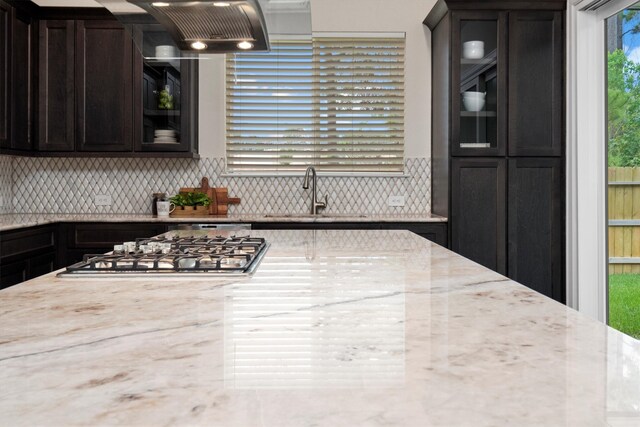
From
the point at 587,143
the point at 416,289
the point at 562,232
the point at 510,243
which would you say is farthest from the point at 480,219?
the point at 416,289

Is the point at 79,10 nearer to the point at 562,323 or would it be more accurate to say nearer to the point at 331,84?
the point at 331,84

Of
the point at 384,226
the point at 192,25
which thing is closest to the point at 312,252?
the point at 192,25

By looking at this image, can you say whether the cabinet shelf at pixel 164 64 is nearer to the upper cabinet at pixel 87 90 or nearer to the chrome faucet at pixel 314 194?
the upper cabinet at pixel 87 90

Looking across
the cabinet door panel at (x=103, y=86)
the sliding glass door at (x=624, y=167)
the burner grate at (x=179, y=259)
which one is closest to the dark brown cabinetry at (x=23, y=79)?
the cabinet door panel at (x=103, y=86)

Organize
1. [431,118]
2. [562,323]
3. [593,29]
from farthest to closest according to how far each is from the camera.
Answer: [431,118] < [593,29] < [562,323]

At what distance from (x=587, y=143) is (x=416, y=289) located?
9.90ft

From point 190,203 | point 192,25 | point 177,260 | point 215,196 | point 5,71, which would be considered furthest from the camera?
point 215,196

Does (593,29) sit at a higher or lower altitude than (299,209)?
higher

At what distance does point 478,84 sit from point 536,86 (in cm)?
39

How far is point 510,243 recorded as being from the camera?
3838 mm

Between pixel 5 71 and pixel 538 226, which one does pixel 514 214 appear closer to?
pixel 538 226

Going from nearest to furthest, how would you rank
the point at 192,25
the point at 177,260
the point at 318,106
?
the point at 177,260 < the point at 192,25 < the point at 318,106

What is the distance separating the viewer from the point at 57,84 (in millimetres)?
4012

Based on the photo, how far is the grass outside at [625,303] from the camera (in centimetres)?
334
